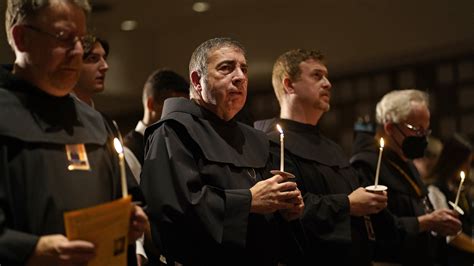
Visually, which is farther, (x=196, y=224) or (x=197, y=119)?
(x=197, y=119)

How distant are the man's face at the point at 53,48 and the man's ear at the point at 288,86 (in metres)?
1.94

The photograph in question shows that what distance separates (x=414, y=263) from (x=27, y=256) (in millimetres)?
3164

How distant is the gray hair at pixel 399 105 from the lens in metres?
5.18

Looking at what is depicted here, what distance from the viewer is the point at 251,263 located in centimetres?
346

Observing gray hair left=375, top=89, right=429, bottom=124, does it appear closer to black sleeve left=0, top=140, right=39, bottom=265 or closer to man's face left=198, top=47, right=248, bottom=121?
man's face left=198, top=47, right=248, bottom=121

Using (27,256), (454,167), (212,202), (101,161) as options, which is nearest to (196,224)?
(212,202)

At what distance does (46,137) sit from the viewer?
8.64ft

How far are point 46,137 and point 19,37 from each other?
38cm

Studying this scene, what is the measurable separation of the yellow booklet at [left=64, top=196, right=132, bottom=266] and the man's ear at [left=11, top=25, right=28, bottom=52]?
694 millimetres

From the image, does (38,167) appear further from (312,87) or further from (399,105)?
(399,105)

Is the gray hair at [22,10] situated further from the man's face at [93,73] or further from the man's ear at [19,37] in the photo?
the man's face at [93,73]

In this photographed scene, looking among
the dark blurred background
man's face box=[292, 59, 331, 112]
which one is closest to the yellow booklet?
man's face box=[292, 59, 331, 112]

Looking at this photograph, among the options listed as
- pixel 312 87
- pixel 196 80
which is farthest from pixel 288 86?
pixel 196 80

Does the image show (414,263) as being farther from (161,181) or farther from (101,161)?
(101,161)
